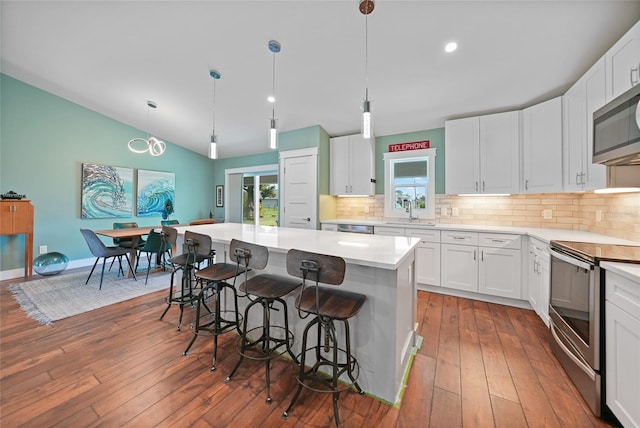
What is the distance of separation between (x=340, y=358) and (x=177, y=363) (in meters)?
1.25

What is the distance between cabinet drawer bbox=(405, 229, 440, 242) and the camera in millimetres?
3199

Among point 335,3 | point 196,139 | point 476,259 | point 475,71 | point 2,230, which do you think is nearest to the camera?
point 335,3

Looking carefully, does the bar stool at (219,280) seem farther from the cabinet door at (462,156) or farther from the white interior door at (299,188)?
the cabinet door at (462,156)

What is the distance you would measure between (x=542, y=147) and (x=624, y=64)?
3.81 ft

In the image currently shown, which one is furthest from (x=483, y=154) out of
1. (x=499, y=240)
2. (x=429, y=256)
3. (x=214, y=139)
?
(x=214, y=139)

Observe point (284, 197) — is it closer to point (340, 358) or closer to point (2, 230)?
point (340, 358)

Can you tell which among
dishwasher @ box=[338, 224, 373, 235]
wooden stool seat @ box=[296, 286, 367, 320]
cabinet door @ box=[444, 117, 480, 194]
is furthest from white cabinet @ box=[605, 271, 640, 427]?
dishwasher @ box=[338, 224, 373, 235]

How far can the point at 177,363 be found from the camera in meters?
1.82

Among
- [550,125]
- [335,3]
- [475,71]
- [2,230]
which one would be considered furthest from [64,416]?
[550,125]

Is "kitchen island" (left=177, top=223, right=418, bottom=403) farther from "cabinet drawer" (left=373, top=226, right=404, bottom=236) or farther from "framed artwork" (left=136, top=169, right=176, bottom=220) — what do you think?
"framed artwork" (left=136, top=169, right=176, bottom=220)

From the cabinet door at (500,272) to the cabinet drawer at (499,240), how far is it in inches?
1.9

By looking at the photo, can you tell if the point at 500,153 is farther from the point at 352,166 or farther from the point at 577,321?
the point at 577,321

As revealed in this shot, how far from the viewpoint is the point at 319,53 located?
258 cm

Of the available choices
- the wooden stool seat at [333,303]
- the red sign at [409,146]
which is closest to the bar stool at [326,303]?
the wooden stool seat at [333,303]
